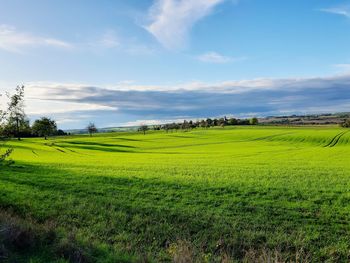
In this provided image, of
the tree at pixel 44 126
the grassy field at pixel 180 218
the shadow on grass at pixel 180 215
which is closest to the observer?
the grassy field at pixel 180 218

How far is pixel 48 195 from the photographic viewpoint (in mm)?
17016

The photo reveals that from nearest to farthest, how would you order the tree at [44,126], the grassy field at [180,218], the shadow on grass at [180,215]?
the grassy field at [180,218] < the shadow on grass at [180,215] < the tree at [44,126]

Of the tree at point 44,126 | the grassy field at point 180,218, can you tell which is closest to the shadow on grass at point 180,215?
the grassy field at point 180,218

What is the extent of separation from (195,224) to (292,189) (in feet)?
25.8

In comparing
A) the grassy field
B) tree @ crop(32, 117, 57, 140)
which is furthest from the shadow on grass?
tree @ crop(32, 117, 57, 140)

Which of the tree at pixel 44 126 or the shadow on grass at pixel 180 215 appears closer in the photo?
the shadow on grass at pixel 180 215

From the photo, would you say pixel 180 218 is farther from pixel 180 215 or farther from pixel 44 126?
pixel 44 126

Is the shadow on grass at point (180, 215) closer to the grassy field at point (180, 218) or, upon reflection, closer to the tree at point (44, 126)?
the grassy field at point (180, 218)

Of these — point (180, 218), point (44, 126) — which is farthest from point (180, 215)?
point (44, 126)

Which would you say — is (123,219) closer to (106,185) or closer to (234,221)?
(234,221)

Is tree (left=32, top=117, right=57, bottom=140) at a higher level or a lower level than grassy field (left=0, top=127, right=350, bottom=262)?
higher

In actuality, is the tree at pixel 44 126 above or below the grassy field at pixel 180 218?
above

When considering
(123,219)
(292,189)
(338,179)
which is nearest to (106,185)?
(123,219)

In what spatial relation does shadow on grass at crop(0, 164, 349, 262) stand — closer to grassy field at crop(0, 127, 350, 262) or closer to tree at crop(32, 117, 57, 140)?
grassy field at crop(0, 127, 350, 262)
